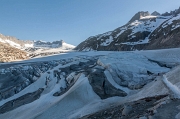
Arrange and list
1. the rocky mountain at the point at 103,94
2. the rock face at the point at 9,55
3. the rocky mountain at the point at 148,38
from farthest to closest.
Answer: the rock face at the point at 9,55
the rocky mountain at the point at 148,38
the rocky mountain at the point at 103,94

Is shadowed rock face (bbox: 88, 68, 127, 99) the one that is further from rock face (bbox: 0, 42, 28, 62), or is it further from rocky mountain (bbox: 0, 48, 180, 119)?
rock face (bbox: 0, 42, 28, 62)

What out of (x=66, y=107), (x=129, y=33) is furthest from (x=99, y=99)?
(x=129, y=33)

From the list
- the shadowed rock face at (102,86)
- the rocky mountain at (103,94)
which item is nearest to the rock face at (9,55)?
the rocky mountain at (103,94)

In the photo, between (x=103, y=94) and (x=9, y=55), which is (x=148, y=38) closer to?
(x=9, y=55)

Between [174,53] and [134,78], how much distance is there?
639 inches

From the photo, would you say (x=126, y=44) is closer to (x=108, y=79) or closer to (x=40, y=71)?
(x=40, y=71)

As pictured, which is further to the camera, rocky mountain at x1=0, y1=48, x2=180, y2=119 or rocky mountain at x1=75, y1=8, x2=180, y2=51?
rocky mountain at x1=75, y1=8, x2=180, y2=51

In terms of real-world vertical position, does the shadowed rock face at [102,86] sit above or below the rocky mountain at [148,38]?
below

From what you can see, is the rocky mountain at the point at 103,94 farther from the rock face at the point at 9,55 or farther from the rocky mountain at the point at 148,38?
the rock face at the point at 9,55

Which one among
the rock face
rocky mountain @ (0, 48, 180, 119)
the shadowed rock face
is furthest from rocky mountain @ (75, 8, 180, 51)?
the shadowed rock face

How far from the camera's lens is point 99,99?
74.1ft

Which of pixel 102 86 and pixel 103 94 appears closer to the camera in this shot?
pixel 103 94

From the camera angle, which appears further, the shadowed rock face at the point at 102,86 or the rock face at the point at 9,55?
the rock face at the point at 9,55

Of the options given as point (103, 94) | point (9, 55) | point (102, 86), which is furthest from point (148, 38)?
point (103, 94)
